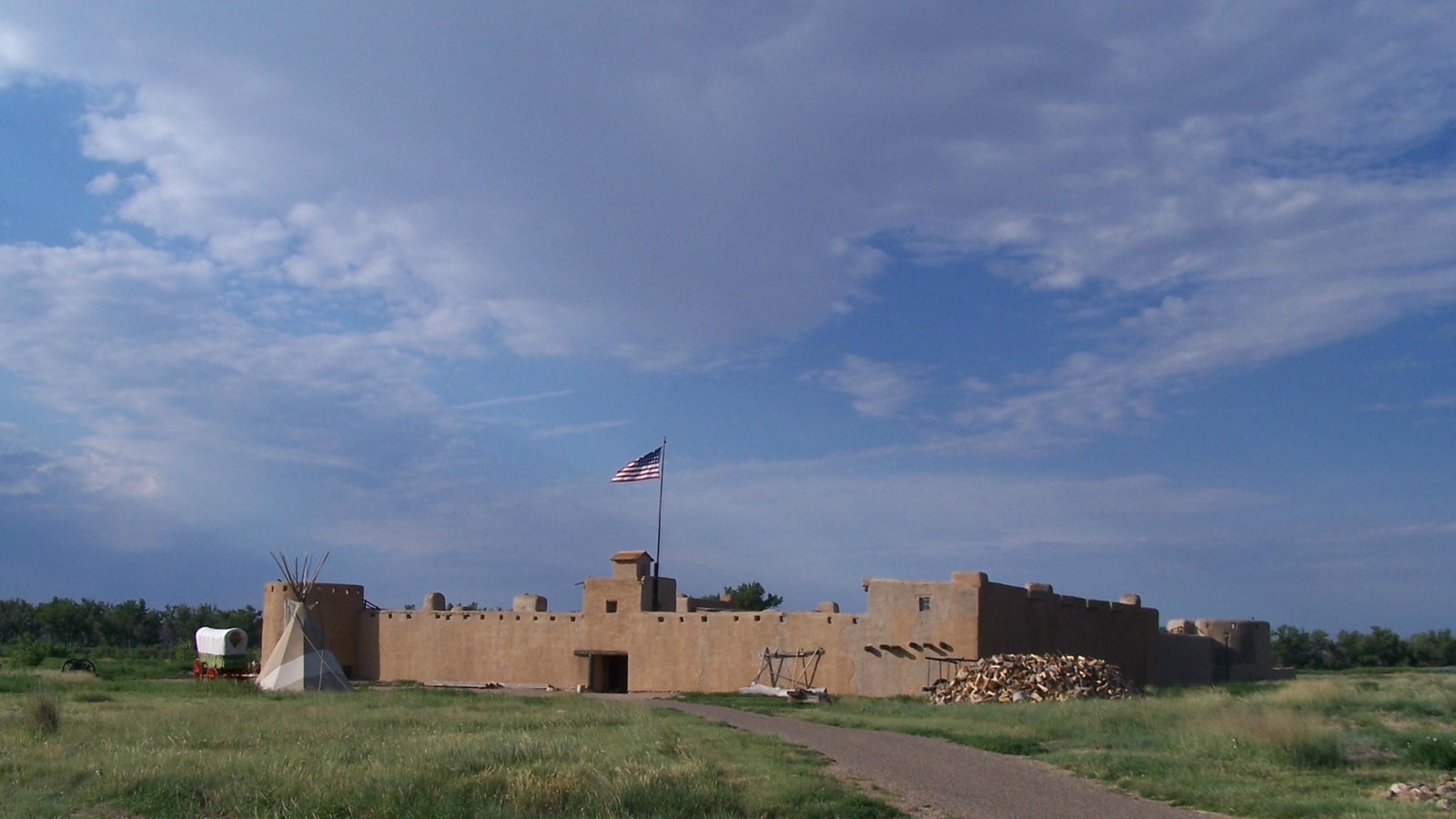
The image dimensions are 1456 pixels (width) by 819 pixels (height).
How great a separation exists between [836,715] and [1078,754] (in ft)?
25.2

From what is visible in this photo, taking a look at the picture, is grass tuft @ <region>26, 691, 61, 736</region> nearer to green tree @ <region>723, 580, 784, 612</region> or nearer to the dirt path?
the dirt path

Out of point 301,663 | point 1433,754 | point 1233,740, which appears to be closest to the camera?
point 1433,754

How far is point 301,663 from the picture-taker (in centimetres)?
3144

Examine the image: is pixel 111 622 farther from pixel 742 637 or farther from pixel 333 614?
pixel 742 637

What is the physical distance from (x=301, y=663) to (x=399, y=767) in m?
20.2

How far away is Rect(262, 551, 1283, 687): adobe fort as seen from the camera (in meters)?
30.8

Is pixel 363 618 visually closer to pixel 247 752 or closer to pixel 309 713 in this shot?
pixel 309 713

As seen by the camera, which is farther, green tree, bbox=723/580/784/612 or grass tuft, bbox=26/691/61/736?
green tree, bbox=723/580/784/612

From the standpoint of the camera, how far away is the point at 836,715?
23.3 meters

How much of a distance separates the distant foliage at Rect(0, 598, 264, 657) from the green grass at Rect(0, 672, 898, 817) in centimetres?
5475

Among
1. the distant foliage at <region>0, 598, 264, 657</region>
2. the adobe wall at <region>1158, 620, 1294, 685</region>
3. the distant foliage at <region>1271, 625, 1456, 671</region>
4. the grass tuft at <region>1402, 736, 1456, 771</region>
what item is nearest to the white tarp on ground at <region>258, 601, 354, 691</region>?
the grass tuft at <region>1402, 736, 1456, 771</region>

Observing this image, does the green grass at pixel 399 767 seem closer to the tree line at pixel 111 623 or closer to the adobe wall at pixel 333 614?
the adobe wall at pixel 333 614

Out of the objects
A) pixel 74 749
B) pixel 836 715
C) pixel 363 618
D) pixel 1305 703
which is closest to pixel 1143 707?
pixel 1305 703

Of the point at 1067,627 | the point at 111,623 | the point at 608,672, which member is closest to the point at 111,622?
the point at 111,623
